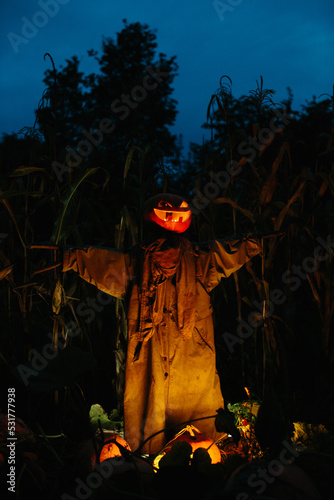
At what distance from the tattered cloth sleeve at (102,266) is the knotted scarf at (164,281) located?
0.12 metres

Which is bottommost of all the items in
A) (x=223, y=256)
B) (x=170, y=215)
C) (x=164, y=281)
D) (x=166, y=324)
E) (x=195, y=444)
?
(x=195, y=444)

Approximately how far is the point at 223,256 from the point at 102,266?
65 cm

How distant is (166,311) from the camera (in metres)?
2.38

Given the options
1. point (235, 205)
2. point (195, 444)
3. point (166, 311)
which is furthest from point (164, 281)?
point (195, 444)

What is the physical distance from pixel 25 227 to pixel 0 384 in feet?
3.83

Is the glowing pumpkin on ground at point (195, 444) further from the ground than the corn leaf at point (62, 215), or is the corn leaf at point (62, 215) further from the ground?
the corn leaf at point (62, 215)

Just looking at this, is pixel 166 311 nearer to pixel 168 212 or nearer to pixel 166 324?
pixel 166 324

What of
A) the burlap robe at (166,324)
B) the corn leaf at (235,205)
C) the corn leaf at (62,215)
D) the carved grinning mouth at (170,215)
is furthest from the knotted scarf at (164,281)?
the corn leaf at (62,215)

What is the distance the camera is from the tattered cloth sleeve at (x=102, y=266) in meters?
2.23

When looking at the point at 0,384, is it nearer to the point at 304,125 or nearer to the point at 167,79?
the point at 304,125

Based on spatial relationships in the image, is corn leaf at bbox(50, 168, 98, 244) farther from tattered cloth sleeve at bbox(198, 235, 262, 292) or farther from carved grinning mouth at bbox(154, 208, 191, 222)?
tattered cloth sleeve at bbox(198, 235, 262, 292)

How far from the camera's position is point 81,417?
2633 millimetres

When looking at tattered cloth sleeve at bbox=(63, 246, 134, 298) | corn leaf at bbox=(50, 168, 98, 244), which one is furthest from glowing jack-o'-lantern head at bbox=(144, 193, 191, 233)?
corn leaf at bbox=(50, 168, 98, 244)

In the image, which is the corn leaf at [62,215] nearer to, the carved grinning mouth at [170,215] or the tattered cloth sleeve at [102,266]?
the tattered cloth sleeve at [102,266]
